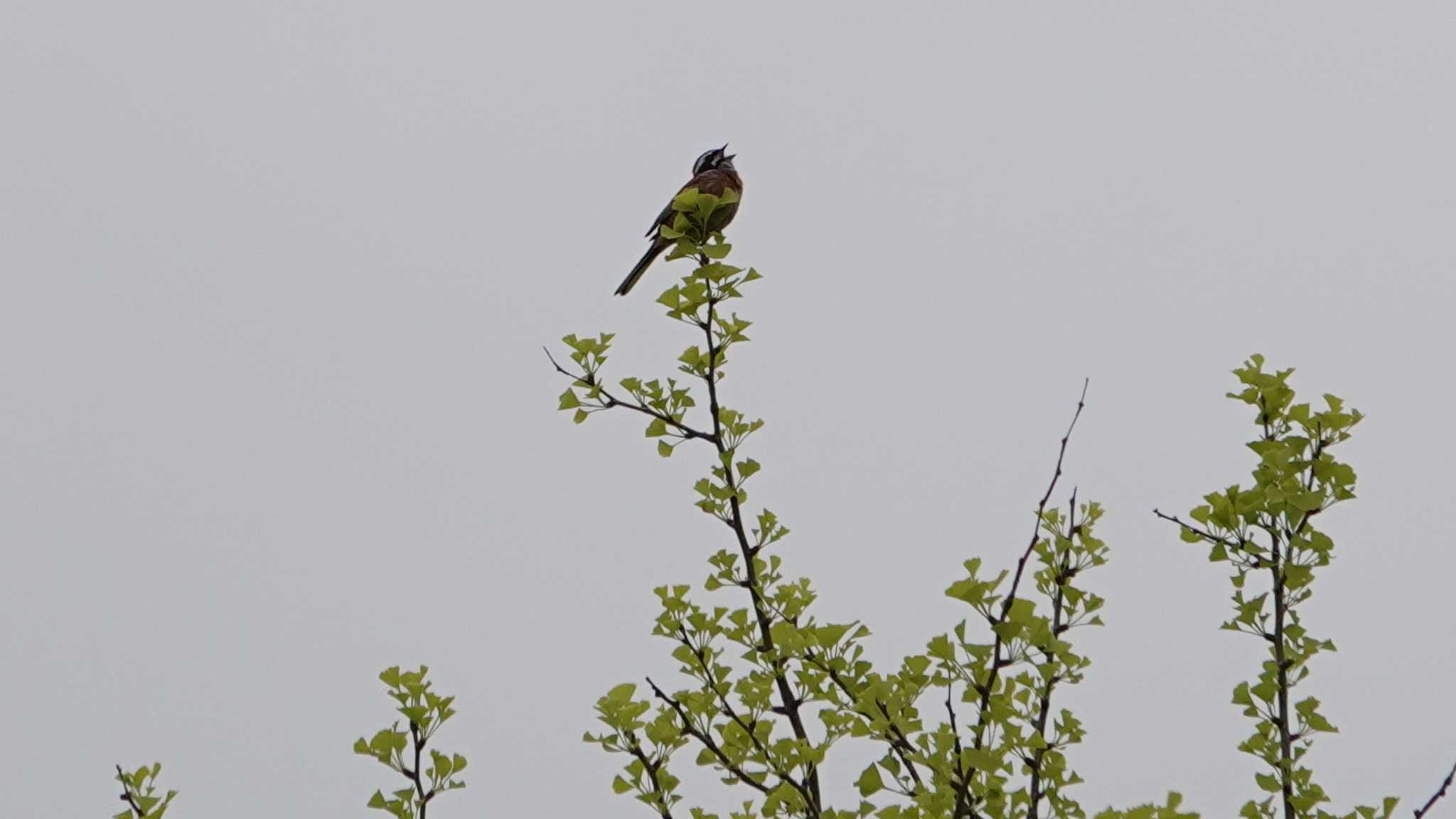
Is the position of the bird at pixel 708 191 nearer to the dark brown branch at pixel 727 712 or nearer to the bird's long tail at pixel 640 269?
the bird's long tail at pixel 640 269

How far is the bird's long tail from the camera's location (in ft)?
25.2

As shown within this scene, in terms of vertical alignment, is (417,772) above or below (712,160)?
below

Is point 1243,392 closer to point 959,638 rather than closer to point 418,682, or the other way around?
point 959,638

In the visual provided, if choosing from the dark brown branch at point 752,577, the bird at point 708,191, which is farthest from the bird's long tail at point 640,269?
the dark brown branch at point 752,577

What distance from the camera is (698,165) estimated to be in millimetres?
9594

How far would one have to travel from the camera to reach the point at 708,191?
26.3ft

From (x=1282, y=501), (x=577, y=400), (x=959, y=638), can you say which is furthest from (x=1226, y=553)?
(x=577, y=400)

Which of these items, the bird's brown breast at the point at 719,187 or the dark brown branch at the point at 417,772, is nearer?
the dark brown branch at the point at 417,772

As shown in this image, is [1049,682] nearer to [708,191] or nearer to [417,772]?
[417,772]

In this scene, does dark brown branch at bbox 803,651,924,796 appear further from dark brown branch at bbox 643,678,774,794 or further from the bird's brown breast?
the bird's brown breast

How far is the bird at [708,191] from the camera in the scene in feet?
24.8

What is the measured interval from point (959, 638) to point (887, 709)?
1.06ft

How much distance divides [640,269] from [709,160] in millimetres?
2127

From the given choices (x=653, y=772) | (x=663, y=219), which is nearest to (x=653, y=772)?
(x=653, y=772)
